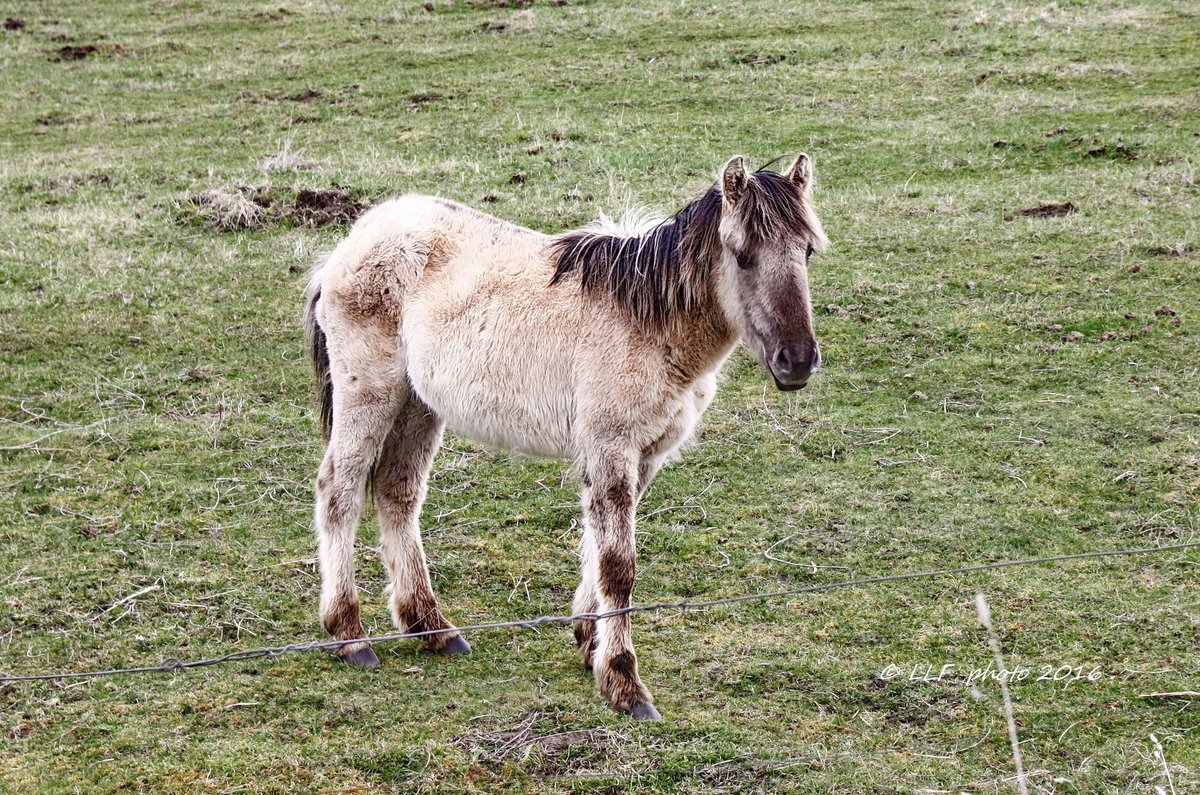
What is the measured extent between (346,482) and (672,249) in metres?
2.28

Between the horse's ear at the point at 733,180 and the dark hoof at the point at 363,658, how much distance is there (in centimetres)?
310

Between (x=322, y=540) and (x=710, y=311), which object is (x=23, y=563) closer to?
(x=322, y=540)

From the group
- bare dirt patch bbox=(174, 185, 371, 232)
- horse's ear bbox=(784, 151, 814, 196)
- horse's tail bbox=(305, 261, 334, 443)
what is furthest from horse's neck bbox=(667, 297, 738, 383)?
bare dirt patch bbox=(174, 185, 371, 232)

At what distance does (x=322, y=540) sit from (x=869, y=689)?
122 inches

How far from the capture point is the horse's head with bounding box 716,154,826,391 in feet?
18.2

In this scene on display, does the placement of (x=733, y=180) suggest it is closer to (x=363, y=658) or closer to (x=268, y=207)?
(x=363, y=658)

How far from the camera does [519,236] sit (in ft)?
22.5

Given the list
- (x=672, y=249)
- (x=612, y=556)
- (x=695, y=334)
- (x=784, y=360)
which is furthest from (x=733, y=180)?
(x=612, y=556)

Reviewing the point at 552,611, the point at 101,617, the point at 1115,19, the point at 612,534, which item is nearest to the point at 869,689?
the point at 612,534

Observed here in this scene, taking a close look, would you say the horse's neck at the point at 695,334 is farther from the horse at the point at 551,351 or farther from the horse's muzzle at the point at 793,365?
the horse's muzzle at the point at 793,365

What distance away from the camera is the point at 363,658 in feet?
21.1

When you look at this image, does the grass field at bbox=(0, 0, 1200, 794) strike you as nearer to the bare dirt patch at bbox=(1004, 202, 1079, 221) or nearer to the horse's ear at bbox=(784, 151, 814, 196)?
the bare dirt patch at bbox=(1004, 202, 1079, 221)

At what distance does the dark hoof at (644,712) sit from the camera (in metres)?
5.68

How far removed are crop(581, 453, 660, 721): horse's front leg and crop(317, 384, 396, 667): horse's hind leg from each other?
1.42 meters
